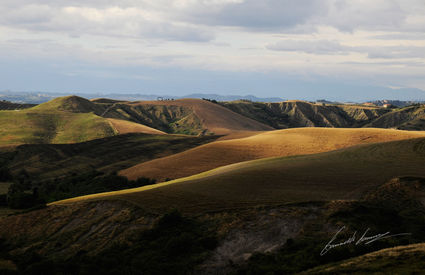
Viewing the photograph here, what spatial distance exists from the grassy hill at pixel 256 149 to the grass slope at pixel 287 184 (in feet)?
125

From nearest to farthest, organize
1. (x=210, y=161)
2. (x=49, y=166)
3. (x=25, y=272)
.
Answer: (x=25, y=272) < (x=210, y=161) < (x=49, y=166)

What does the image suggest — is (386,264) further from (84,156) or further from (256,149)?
(84,156)

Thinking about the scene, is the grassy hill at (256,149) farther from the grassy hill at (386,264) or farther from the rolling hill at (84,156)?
the grassy hill at (386,264)

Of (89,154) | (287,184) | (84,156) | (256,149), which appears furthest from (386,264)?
(89,154)

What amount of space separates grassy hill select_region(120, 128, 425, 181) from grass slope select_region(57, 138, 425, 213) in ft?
125

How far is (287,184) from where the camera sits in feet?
169

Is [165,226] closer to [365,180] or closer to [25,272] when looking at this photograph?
[25,272]

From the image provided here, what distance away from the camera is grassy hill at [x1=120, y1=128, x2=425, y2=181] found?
10288 centimetres

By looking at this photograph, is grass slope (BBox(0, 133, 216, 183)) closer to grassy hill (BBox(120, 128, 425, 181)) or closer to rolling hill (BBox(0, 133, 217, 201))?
rolling hill (BBox(0, 133, 217, 201))

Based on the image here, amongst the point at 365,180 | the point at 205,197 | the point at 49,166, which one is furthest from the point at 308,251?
the point at 49,166

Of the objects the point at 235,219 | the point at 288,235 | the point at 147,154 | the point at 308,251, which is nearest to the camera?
the point at 308,251

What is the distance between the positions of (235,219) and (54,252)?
729 inches

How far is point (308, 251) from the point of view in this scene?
3216 centimetres

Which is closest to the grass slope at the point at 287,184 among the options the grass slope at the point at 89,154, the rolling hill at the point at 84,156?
the rolling hill at the point at 84,156
